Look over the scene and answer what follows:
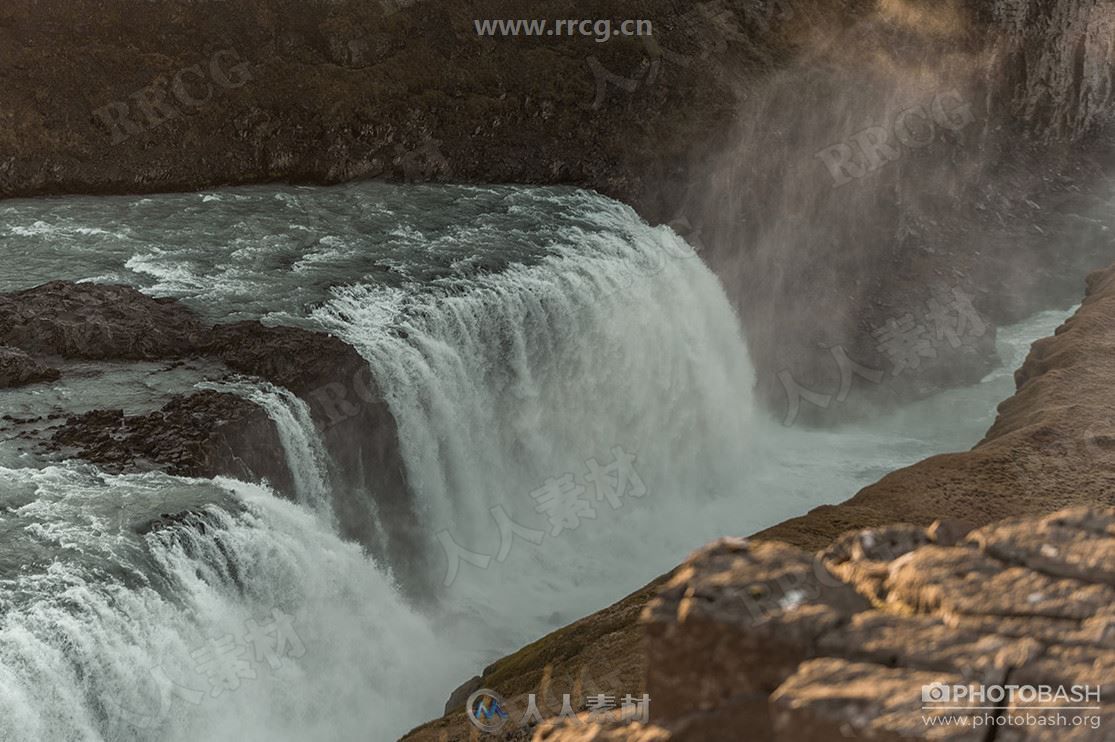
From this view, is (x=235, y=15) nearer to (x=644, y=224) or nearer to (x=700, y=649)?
(x=644, y=224)

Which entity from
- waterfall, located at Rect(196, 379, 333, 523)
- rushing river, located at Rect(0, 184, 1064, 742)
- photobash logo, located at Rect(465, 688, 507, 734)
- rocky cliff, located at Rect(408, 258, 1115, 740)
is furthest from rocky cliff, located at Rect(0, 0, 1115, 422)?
rocky cliff, located at Rect(408, 258, 1115, 740)

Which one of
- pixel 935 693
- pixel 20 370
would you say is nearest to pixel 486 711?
pixel 935 693

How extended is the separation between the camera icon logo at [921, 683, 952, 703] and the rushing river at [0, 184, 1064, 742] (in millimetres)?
12563

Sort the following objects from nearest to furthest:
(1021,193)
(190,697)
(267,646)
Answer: (190,697) < (267,646) < (1021,193)

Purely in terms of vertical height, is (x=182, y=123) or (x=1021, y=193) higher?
(x=182, y=123)

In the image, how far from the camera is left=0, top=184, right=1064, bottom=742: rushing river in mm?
18609

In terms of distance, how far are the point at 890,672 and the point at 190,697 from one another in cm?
1322

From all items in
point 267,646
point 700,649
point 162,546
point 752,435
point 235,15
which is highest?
point 235,15

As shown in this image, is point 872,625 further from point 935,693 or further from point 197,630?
point 197,630

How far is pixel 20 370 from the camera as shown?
24750mm

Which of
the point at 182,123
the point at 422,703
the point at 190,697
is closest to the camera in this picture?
the point at 190,697

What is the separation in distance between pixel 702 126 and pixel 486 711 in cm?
3132

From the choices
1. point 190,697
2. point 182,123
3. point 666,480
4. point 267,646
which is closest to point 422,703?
point 267,646

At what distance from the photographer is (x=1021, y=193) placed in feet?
190
